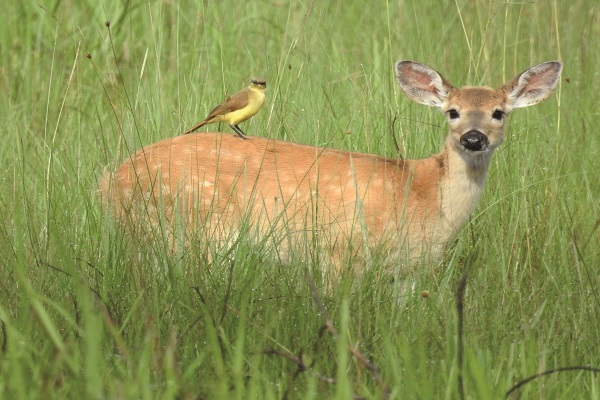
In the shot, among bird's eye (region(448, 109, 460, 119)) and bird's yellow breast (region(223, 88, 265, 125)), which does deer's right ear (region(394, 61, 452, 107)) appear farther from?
bird's yellow breast (region(223, 88, 265, 125))

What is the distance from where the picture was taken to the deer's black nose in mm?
4571

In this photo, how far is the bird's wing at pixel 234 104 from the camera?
4715mm

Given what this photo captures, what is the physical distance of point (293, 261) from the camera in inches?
147

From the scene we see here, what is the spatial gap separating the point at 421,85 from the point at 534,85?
1.64ft

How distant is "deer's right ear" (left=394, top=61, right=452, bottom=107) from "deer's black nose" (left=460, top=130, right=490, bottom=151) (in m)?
0.47

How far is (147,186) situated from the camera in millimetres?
4664

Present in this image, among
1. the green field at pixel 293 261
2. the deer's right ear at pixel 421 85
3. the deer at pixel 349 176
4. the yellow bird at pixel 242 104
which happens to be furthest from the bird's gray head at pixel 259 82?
the deer's right ear at pixel 421 85

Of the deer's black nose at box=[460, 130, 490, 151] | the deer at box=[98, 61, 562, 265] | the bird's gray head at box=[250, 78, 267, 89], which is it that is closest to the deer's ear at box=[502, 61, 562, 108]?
the deer at box=[98, 61, 562, 265]

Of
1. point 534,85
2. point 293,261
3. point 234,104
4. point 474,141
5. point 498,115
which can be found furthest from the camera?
point 534,85

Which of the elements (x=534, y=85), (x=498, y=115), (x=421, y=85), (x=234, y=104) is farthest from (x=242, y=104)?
(x=534, y=85)

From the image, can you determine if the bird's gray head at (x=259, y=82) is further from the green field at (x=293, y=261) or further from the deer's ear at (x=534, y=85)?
the deer's ear at (x=534, y=85)

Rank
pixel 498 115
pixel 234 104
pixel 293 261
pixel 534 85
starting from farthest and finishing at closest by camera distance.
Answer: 1. pixel 534 85
2. pixel 498 115
3. pixel 234 104
4. pixel 293 261

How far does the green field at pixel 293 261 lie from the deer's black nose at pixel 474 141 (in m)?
0.26

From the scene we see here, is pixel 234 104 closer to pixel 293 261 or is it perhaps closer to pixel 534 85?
pixel 293 261
